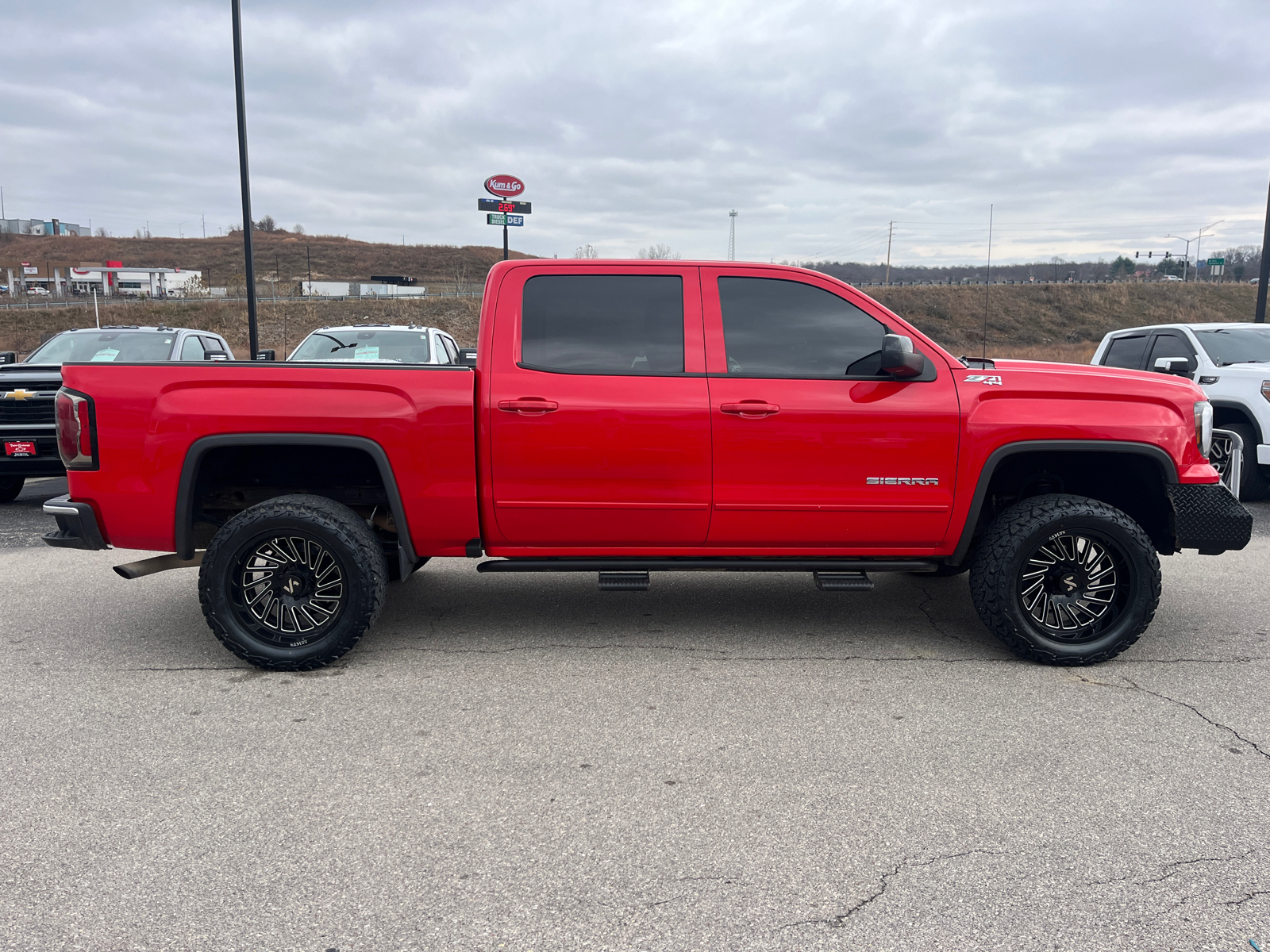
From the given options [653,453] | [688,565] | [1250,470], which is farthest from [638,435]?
[1250,470]

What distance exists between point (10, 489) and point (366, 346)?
3.94 m

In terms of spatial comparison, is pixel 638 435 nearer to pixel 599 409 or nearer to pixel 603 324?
pixel 599 409

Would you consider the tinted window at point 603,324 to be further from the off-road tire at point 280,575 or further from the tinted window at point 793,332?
the off-road tire at point 280,575

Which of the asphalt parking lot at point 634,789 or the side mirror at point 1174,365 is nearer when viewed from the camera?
the asphalt parking lot at point 634,789

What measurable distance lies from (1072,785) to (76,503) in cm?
456

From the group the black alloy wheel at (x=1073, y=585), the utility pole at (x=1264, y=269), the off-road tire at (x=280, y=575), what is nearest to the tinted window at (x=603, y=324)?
the off-road tire at (x=280, y=575)

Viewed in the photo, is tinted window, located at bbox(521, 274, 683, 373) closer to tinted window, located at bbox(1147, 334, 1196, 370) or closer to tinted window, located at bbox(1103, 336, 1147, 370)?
tinted window, located at bbox(1147, 334, 1196, 370)

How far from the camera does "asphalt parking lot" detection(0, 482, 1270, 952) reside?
7.66ft

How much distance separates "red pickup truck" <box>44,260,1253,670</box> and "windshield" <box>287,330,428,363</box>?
219 inches

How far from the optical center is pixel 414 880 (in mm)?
2498

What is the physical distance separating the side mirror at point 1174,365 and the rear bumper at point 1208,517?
15.2 feet

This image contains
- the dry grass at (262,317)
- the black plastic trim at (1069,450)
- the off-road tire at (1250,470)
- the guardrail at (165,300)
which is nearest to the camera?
the black plastic trim at (1069,450)

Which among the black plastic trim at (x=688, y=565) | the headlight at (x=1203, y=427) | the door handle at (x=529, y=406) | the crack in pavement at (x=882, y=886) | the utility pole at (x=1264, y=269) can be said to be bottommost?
the crack in pavement at (x=882, y=886)

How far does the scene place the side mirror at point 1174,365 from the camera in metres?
8.38
